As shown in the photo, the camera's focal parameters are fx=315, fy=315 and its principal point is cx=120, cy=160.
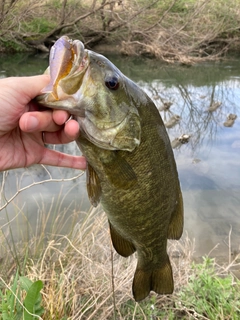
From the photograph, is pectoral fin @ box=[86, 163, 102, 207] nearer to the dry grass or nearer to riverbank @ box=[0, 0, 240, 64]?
the dry grass

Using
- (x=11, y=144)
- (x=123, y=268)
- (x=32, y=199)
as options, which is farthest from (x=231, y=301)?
(x=32, y=199)

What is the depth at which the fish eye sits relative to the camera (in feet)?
4.71

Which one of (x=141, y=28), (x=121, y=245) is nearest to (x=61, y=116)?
(x=121, y=245)

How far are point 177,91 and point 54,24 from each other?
893 cm

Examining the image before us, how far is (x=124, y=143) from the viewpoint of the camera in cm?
153

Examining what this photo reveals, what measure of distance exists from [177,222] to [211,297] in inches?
49.8

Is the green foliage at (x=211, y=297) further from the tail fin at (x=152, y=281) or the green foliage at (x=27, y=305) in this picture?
the green foliage at (x=27, y=305)

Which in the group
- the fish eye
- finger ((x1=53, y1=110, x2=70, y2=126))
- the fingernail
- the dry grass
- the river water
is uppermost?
the fish eye

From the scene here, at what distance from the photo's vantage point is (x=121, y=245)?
197 cm

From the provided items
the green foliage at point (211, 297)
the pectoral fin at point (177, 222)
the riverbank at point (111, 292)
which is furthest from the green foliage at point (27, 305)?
the green foliage at point (211, 297)

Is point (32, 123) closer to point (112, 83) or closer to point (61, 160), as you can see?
point (112, 83)

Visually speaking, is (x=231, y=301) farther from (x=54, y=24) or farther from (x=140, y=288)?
(x=54, y=24)

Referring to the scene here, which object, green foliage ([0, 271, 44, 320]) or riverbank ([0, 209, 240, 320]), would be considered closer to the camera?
green foliage ([0, 271, 44, 320])

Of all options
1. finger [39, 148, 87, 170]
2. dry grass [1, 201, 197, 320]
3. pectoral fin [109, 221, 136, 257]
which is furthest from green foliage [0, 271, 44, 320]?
finger [39, 148, 87, 170]
